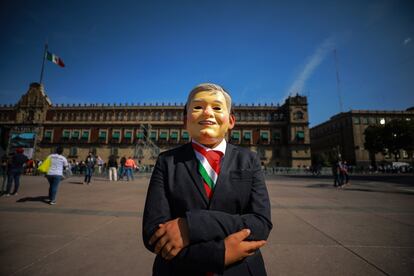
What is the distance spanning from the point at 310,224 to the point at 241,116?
39455mm

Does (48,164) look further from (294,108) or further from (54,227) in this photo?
(294,108)

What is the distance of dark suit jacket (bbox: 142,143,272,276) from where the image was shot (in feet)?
2.68

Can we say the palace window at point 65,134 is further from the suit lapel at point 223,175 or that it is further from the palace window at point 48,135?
the suit lapel at point 223,175

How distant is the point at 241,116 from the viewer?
41.9 metres

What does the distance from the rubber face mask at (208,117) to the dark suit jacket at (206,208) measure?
11 cm

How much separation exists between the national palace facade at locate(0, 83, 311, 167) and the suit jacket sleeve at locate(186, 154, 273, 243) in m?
38.4

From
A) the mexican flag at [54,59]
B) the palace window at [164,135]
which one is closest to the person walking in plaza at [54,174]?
the mexican flag at [54,59]

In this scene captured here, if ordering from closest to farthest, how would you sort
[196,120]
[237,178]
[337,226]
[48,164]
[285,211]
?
[237,178], [196,120], [337,226], [285,211], [48,164]

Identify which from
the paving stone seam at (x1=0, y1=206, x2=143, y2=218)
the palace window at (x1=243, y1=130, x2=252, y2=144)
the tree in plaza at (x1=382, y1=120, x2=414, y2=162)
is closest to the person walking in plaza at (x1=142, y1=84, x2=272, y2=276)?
the paving stone seam at (x1=0, y1=206, x2=143, y2=218)

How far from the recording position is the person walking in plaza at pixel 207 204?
83cm

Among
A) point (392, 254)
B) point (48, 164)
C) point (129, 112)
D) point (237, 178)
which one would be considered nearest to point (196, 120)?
point (237, 178)

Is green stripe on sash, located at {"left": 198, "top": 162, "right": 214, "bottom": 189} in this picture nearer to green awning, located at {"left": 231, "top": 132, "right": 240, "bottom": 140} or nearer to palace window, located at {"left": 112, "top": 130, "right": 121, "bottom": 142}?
green awning, located at {"left": 231, "top": 132, "right": 240, "bottom": 140}

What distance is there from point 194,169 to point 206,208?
221 mm

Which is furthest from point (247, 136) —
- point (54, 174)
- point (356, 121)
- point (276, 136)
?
point (54, 174)
